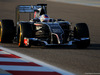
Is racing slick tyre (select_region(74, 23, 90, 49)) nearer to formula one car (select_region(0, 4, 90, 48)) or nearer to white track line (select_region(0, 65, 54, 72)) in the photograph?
formula one car (select_region(0, 4, 90, 48))

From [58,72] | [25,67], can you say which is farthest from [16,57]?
[58,72]

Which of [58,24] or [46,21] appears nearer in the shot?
[58,24]

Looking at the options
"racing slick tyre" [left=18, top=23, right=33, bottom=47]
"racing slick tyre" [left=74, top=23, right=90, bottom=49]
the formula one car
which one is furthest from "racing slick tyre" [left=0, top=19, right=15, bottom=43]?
"racing slick tyre" [left=74, top=23, right=90, bottom=49]

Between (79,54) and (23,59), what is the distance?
70.5 inches

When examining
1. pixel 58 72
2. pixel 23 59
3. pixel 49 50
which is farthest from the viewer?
pixel 49 50

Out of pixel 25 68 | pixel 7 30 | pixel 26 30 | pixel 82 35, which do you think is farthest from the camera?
pixel 7 30

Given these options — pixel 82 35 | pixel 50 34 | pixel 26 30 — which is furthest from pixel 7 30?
pixel 82 35

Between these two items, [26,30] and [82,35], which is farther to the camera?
[82,35]

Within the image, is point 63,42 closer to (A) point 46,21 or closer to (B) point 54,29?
(B) point 54,29

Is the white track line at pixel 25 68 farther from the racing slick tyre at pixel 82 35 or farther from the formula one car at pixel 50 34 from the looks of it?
the racing slick tyre at pixel 82 35

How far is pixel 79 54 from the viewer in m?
10.6

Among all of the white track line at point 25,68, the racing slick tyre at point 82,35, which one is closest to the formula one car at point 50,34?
the racing slick tyre at point 82,35

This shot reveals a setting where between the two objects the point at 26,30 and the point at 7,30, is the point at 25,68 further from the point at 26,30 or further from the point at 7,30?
the point at 7,30

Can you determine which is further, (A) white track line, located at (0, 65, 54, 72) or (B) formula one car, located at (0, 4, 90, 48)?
(B) formula one car, located at (0, 4, 90, 48)
